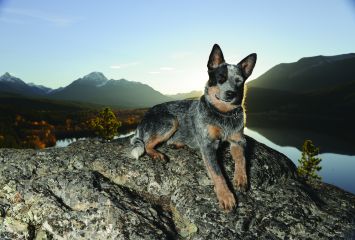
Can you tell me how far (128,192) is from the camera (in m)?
8.48

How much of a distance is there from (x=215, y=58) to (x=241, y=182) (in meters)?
3.16

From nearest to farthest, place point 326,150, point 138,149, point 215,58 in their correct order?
point 215,58 < point 138,149 < point 326,150

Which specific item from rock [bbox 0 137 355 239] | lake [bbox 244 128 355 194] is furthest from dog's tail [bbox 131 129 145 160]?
lake [bbox 244 128 355 194]

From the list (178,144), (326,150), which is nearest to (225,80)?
(178,144)

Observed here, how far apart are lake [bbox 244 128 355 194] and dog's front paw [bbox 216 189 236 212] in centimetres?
8922

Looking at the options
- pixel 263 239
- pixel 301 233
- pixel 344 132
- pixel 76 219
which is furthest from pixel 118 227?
pixel 344 132

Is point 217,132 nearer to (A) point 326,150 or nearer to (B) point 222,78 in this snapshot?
(B) point 222,78

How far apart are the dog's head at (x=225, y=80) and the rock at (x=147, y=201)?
6.54 ft

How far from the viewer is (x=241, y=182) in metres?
8.66

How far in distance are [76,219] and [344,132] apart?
188m

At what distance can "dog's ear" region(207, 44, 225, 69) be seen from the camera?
8484 mm

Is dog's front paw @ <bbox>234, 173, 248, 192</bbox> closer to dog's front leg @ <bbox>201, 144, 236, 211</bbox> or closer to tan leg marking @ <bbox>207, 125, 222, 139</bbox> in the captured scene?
dog's front leg @ <bbox>201, 144, 236, 211</bbox>

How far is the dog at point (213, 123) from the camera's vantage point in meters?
8.28

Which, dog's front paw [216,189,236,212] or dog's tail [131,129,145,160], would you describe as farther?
dog's tail [131,129,145,160]
